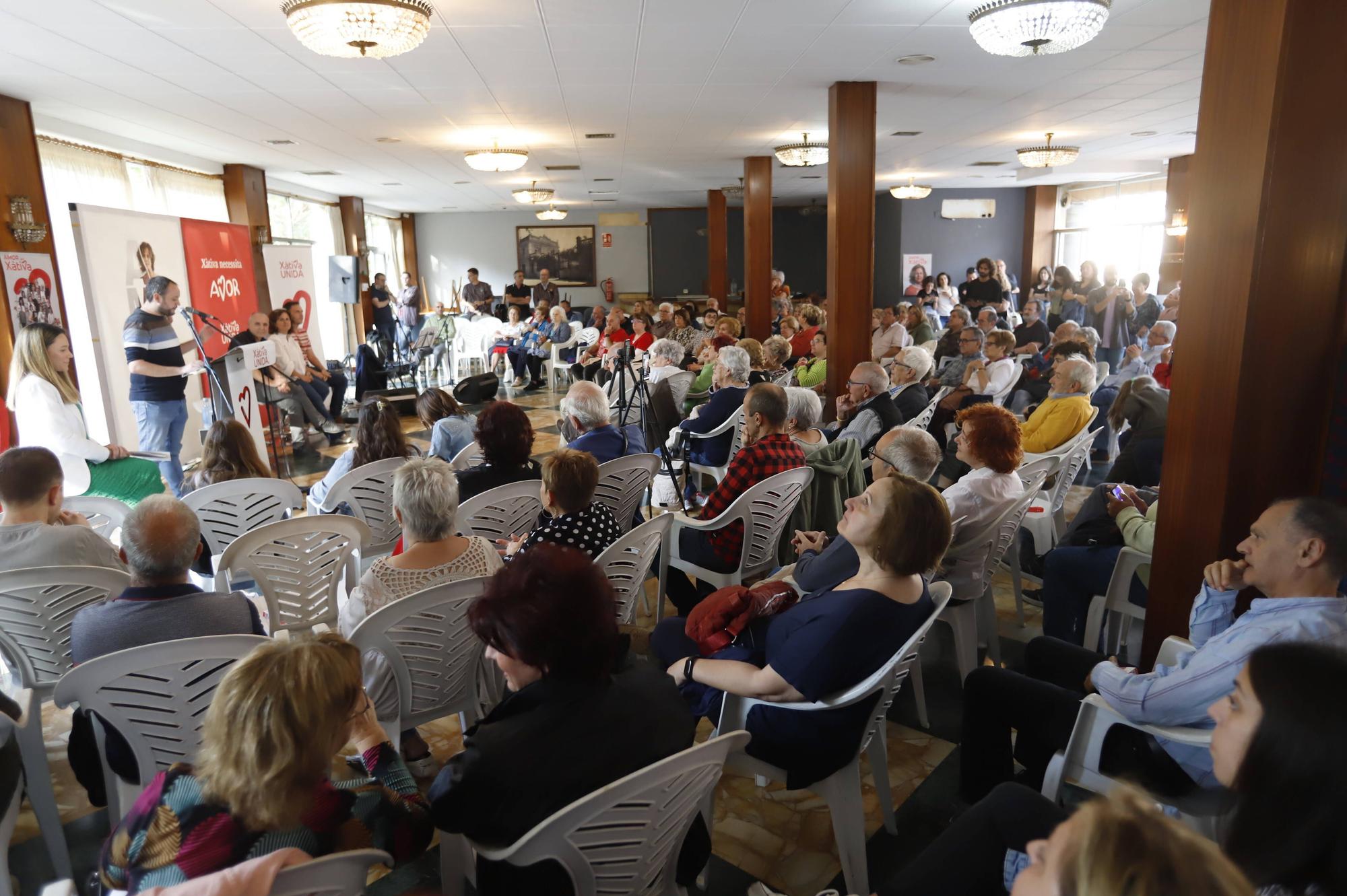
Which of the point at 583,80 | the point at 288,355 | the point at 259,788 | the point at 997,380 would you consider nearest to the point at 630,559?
the point at 259,788

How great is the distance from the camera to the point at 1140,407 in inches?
152

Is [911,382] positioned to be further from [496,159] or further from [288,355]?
[288,355]

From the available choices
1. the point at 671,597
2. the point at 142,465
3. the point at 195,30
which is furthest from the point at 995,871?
the point at 195,30

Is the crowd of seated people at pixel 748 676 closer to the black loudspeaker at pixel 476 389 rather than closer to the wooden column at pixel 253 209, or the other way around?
the black loudspeaker at pixel 476 389

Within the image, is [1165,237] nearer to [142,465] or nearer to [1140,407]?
[1140,407]

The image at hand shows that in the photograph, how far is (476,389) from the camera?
8.89 m

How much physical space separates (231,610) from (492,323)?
1031 cm

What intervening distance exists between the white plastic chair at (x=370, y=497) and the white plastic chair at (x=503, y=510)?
0.46 m

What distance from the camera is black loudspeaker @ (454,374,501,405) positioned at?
8.76 metres

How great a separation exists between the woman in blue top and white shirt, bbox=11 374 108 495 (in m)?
3.75

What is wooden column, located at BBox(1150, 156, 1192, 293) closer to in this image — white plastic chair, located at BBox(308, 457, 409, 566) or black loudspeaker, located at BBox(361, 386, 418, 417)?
black loudspeaker, located at BBox(361, 386, 418, 417)

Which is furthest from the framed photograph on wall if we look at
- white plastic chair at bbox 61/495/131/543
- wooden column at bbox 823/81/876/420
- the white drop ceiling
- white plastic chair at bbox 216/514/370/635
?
white plastic chair at bbox 216/514/370/635

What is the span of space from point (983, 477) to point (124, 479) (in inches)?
166

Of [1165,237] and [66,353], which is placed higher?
[1165,237]
